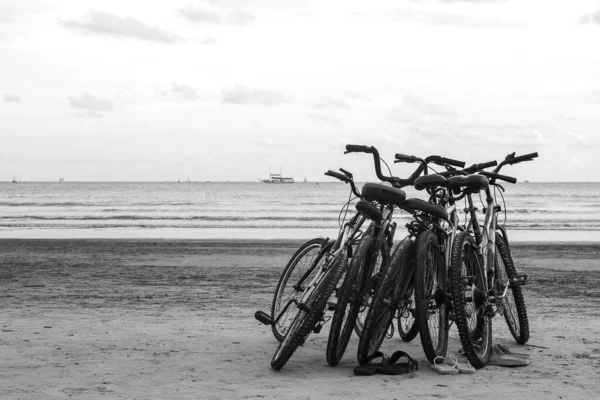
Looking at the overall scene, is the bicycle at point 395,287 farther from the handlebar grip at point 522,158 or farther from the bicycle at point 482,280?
A: the handlebar grip at point 522,158

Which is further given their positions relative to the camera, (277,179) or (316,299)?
(277,179)

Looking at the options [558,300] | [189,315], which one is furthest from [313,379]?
[558,300]

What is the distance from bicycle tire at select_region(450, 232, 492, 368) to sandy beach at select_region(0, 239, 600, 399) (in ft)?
0.57

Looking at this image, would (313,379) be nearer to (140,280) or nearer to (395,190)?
(395,190)

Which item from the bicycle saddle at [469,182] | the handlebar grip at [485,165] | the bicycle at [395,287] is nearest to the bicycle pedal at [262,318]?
the bicycle at [395,287]

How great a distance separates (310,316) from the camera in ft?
15.3

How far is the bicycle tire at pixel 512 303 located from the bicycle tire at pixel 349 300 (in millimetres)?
1445

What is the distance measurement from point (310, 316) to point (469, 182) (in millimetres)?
1587

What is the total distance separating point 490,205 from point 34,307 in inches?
182

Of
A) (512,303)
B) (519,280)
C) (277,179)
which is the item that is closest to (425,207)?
(519,280)

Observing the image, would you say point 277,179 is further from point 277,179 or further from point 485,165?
point 485,165

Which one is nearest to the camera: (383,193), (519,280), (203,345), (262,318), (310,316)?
(310,316)

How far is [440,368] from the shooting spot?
189 inches

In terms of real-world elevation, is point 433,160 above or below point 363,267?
above
